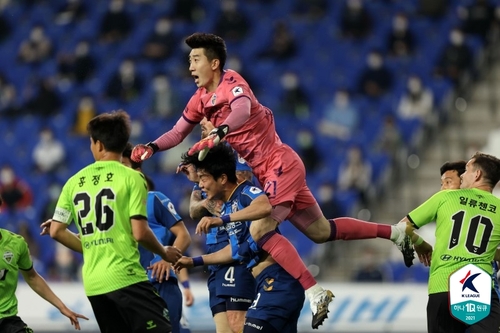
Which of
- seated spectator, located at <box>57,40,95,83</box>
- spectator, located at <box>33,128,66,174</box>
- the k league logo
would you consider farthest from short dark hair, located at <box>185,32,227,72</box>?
seated spectator, located at <box>57,40,95,83</box>

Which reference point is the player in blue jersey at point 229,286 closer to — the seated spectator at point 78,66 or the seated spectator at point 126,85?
the seated spectator at point 126,85

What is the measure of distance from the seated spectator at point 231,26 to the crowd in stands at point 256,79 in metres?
0.02

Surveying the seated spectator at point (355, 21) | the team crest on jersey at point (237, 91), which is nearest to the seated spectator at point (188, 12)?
the seated spectator at point (355, 21)

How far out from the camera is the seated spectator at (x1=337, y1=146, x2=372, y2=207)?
52.0 ft

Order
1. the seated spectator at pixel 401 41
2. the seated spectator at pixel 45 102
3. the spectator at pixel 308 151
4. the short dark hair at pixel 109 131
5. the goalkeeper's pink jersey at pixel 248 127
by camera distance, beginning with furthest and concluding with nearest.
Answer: the seated spectator at pixel 45 102 → the seated spectator at pixel 401 41 → the spectator at pixel 308 151 → the goalkeeper's pink jersey at pixel 248 127 → the short dark hair at pixel 109 131

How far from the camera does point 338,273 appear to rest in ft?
50.3

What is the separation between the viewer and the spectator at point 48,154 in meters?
18.0

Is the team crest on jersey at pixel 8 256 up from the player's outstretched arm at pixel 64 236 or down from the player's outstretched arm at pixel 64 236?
down

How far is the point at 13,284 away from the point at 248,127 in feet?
6.98

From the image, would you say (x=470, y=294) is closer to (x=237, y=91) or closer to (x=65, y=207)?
(x=237, y=91)

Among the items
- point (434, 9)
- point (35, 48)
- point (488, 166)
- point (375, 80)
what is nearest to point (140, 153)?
point (488, 166)

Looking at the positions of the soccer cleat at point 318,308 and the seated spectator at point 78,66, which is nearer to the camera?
the soccer cleat at point 318,308

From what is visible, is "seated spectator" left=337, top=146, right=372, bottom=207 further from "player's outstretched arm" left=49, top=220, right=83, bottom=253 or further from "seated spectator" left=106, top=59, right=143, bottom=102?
"player's outstretched arm" left=49, top=220, right=83, bottom=253

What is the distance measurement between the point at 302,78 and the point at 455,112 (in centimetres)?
282
